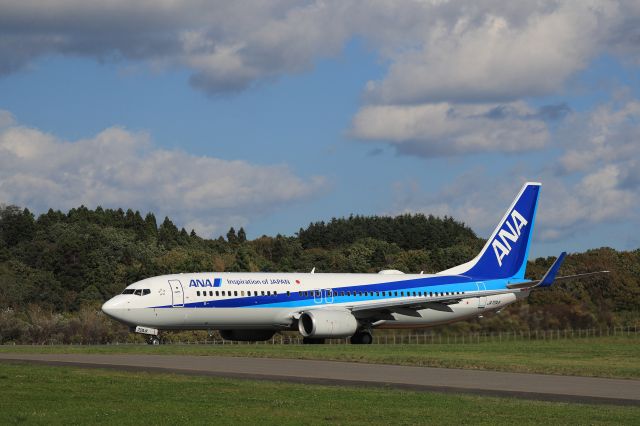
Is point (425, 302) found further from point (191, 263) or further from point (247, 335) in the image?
point (191, 263)

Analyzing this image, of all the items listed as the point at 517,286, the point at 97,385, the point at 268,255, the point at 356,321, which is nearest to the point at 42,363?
the point at 97,385

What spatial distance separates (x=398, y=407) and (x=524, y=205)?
41718mm

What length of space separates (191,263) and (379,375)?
235 ft

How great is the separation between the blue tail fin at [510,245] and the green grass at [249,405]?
34831mm

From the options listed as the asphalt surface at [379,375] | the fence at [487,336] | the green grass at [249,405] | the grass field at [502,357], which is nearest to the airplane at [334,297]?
the fence at [487,336]

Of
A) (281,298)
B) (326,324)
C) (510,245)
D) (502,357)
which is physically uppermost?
(510,245)

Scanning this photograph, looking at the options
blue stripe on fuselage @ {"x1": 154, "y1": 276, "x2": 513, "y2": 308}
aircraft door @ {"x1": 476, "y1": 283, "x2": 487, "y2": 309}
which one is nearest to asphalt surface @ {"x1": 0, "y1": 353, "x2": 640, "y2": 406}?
blue stripe on fuselage @ {"x1": 154, "y1": 276, "x2": 513, "y2": 308}

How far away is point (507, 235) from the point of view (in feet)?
203

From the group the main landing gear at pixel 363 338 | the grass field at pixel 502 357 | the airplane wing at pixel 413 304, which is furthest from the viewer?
the main landing gear at pixel 363 338

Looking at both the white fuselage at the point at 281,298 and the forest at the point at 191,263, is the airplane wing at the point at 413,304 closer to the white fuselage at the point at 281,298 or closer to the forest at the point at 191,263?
the white fuselage at the point at 281,298

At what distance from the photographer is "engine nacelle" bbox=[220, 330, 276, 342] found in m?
56.2

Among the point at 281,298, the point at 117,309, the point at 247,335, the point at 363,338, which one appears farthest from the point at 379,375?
the point at 247,335

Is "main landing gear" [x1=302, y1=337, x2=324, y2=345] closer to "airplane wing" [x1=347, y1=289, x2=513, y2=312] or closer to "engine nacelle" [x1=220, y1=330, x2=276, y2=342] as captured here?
"engine nacelle" [x1=220, y1=330, x2=276, y2=342]

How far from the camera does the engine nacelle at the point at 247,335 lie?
56.2 m
